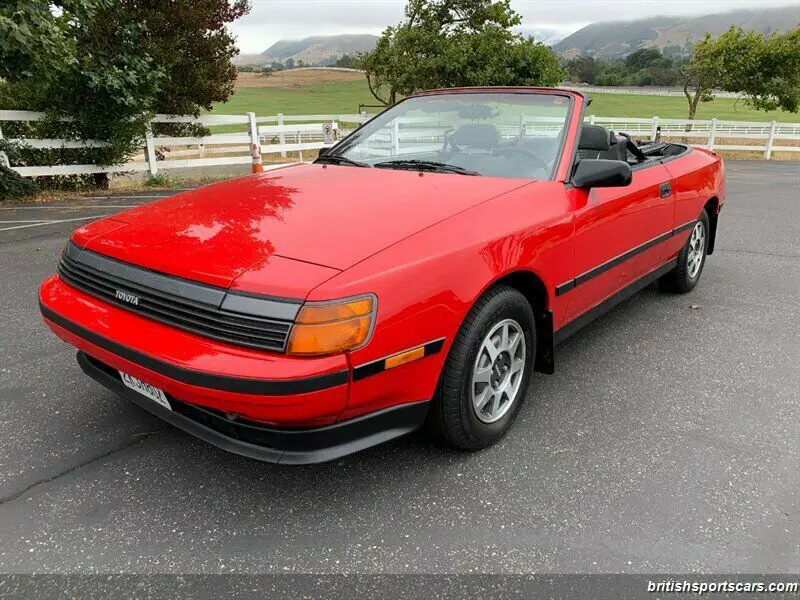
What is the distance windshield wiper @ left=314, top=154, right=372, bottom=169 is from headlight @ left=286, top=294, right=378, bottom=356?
1616 mm

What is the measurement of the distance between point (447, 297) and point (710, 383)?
2047 millimetres

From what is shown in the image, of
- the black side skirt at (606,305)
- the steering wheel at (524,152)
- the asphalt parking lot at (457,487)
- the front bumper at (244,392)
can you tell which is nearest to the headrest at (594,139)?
the steering wheel at (524,152)

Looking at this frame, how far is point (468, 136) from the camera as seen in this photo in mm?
3365

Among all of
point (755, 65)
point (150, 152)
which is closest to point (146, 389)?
point (150, 152)

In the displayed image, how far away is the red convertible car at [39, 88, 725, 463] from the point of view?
6.33 ft

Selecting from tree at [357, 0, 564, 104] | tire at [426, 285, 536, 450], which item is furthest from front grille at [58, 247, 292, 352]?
tree at [357, 0, 564, 104]

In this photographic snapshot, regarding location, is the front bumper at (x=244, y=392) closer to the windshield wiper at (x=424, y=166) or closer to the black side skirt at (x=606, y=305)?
the black side skirt at (x=606, y=305)

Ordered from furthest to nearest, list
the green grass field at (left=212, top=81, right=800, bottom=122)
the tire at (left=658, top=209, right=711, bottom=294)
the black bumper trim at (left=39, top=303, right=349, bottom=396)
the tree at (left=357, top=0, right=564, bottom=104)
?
1. the green grass field at (left=212, top=81, right=800, bottom=122)
2. the tree at (left=357, top=0, right=564, bottom=104)
3. the tire at (left=658, top=209, right=711, bottom=294)
4. the black bumper trim at (left=39, top=303, right=349, bottom=396)

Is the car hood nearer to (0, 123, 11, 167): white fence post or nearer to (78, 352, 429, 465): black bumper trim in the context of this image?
(78, 352, 429, 465): black bumper trim

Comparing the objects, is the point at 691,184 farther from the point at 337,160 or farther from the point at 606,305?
the point at 337,160

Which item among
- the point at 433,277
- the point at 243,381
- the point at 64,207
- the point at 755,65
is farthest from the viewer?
the point at 755,65

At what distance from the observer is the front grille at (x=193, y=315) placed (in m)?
1.91

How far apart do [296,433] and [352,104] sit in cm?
5698

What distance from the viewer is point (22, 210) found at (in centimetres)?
845
